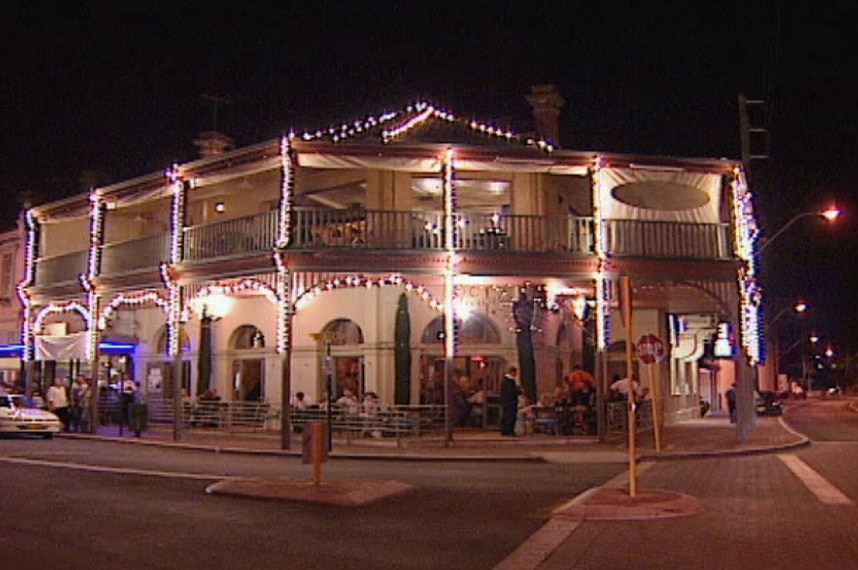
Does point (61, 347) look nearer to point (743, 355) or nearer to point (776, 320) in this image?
point (743, 355)

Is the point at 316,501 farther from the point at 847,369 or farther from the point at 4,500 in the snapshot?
the point at 847,369

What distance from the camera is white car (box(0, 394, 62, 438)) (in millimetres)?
23672

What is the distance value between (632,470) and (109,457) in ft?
38.4

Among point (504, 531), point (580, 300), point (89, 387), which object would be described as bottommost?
point (504, 531)

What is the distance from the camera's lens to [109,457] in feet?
61.2

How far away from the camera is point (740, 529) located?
9.71 metres

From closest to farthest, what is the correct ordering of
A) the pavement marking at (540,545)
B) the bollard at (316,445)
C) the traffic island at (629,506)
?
1. the pavement marking at (540,545)
2. the traffic island at (629,506)
3. the bollard at (316,445)

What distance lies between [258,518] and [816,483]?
8.56 meters

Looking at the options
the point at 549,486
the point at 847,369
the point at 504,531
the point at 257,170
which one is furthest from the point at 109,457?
the point at 847,369

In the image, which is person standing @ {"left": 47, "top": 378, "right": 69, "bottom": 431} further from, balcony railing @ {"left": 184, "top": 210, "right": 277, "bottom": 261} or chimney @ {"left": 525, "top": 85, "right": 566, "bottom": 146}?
chimney @ {"left": 525, "top": 85, "right": 566, "bottom": 146}

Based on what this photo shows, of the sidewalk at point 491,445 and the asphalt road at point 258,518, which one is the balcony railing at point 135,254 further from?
the asphalt road at point 258,518

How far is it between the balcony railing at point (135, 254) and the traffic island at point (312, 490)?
12312mm

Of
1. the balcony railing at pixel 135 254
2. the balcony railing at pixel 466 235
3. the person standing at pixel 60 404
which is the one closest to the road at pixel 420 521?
the balcony railing at pixel 466 235

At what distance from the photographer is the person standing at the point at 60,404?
26344 millimetres
